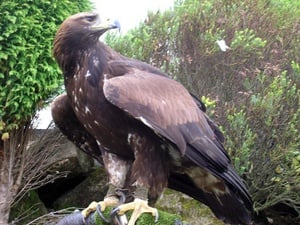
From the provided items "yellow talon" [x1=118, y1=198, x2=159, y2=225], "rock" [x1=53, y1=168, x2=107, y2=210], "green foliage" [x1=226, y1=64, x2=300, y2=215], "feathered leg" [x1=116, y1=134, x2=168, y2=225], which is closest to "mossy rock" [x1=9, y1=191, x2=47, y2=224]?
"rock" [x1=53, y1=168, x2=107, y2=210]

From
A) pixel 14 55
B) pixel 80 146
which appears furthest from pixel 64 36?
pixel 14 55

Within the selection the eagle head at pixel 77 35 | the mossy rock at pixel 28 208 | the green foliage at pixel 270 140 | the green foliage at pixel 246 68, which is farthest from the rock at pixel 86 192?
the eagle head at pixel 77 35

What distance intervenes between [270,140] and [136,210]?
8.90 ft

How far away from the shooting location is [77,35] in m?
2.69

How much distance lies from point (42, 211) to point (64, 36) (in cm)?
338

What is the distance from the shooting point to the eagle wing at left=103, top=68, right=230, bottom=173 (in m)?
2.62

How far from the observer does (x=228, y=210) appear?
295 cm

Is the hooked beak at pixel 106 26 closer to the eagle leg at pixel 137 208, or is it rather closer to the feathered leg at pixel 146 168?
the feathered leg at pixel 146 168

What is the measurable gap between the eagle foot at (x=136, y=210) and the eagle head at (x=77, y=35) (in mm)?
691

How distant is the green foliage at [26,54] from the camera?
4594 millimetres

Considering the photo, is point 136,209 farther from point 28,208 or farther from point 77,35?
point 28,208

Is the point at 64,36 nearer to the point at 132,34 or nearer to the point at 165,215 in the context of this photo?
the point at 165,215

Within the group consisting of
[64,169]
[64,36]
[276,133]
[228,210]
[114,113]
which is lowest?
[64,169]

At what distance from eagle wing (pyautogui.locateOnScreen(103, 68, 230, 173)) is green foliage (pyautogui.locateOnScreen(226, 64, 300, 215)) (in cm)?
191
